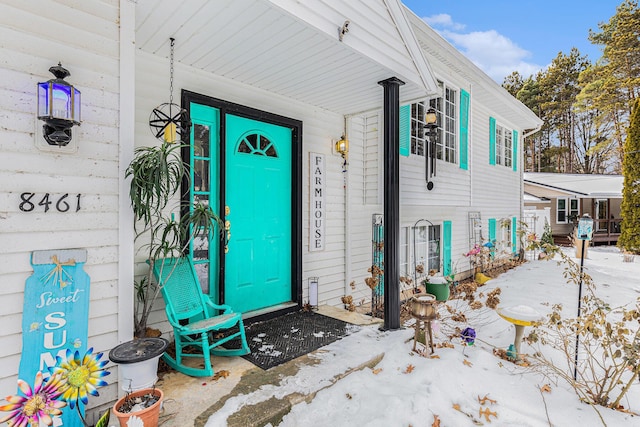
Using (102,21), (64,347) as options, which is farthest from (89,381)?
(102,21)

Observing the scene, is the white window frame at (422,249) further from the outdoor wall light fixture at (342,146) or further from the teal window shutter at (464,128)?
the outdoor wall light fixture at (342,146)

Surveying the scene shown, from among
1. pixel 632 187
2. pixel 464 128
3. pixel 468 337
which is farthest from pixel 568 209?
pixel 468 337

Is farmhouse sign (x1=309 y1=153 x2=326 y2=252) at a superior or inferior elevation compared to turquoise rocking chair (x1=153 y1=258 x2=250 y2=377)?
superior

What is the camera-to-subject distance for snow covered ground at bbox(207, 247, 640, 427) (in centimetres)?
214

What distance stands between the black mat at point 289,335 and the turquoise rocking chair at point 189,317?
0.18m

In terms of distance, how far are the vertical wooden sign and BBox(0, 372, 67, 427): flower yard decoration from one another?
92mm

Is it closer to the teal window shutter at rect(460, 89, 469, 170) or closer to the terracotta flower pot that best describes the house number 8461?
the terracotta flower pot

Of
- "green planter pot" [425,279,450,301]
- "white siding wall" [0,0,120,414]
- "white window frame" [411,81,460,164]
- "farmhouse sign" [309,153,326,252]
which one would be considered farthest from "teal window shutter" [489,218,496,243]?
"white siding wall" [0,0,120,414]

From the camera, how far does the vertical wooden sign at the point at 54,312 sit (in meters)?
1.73

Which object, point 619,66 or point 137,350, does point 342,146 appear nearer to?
point 137,350

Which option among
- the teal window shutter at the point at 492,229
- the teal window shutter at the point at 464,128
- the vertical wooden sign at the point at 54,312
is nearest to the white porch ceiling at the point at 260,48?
the vertical wooden sign at the point at 54,312

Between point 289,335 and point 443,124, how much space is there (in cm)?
501

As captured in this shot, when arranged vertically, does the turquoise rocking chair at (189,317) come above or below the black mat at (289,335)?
above

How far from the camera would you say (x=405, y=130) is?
207 inches
